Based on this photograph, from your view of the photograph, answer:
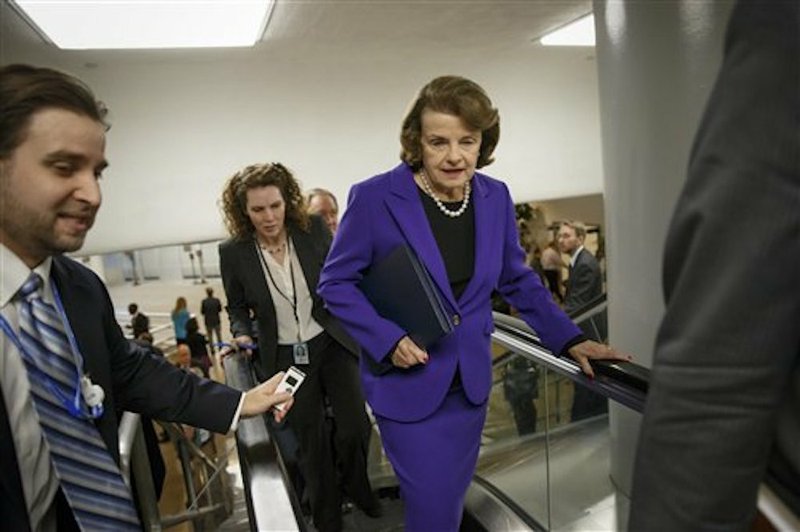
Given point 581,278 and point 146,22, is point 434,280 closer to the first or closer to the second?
point 146,22

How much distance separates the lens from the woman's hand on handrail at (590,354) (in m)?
1.75

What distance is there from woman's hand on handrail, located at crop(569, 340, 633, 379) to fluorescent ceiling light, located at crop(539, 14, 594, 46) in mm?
5239

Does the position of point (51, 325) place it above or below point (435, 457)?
above

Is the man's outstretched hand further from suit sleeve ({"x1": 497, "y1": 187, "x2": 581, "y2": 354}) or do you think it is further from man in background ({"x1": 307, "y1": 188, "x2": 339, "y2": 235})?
man in background ({"x1": 307, "y1": 188, "x2": 339, "y2": 235})

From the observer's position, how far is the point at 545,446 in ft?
11.4

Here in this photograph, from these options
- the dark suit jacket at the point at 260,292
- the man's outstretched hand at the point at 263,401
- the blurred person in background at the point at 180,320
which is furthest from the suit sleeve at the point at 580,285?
the blurred person in background at the point at 180,320

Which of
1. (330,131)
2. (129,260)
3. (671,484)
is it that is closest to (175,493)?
(129,260)

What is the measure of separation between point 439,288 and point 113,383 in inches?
38.6

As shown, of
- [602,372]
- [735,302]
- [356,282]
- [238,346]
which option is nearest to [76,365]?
[356,282]

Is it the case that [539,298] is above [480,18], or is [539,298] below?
below

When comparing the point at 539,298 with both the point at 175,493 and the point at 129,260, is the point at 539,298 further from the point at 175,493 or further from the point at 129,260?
the point at 129,260

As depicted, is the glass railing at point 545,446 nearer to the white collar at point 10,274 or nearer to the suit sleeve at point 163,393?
the suit sleeve at point 163,393

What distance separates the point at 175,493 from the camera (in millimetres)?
7730

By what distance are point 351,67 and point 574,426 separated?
5175 millimetres
